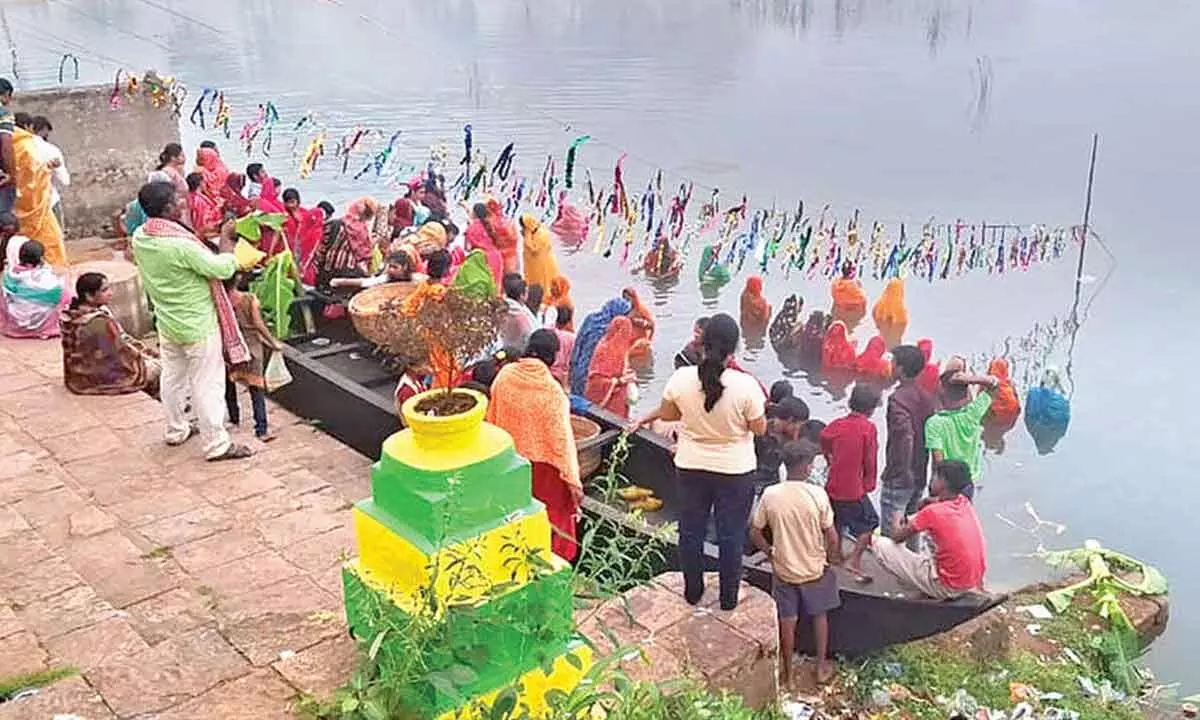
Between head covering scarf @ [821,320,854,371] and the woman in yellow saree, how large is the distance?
690 cm

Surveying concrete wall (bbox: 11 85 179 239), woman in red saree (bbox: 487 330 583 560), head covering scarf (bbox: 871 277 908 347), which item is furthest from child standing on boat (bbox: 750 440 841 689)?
concrete wall (bbox: 11 85 179 239)

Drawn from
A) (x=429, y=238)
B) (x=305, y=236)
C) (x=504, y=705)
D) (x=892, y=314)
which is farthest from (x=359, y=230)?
(x=504, y=705)

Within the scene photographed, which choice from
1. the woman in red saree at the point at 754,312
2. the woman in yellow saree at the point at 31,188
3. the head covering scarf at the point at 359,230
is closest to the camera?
the woman in yellow saree at the point at 31,188

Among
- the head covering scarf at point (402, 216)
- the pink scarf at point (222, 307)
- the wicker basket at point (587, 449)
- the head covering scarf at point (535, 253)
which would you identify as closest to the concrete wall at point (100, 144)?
the head covering scarf at point (402, 216)

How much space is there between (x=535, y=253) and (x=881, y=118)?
45.6 ft

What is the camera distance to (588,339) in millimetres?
7426

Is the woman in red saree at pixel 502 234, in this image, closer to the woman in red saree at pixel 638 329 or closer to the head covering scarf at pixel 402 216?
the head covering scarf at pixel 402 216

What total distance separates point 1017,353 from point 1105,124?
37.7 ft

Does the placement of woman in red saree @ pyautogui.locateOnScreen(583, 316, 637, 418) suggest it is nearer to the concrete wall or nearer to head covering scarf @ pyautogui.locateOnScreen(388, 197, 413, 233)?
head covering scarf @ pyautogui.locateOnScreen(388, 197, 413, 233)

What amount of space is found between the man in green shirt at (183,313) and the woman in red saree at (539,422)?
163 centimetres

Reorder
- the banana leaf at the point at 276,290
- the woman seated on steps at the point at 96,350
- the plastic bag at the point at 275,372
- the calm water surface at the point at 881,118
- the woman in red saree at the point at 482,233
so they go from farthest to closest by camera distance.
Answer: the calm water surface at the point at 881,118 → the woman in red saree at the point at 482,233 → the banana leaf at the point at 276,290 → the plastic bag at the point at 275,372 → the woman seated on steps at the point at 96,350

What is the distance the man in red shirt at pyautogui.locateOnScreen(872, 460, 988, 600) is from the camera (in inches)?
225

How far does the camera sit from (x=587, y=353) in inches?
293

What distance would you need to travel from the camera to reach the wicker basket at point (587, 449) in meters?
6.40
